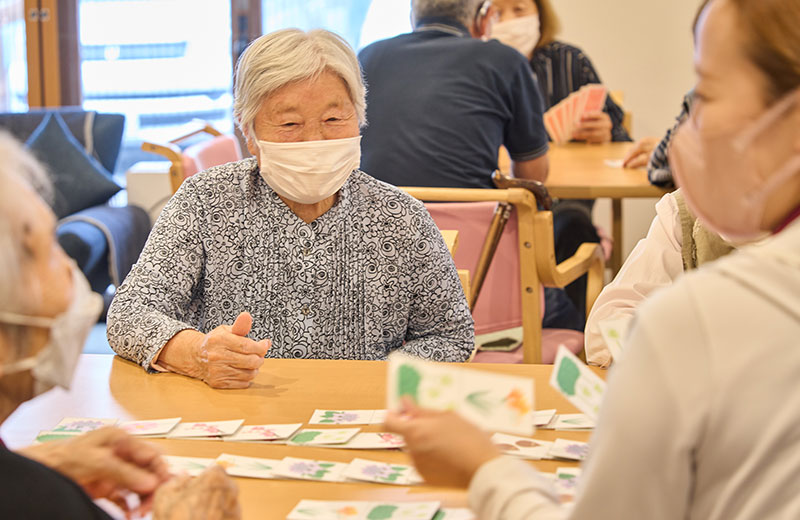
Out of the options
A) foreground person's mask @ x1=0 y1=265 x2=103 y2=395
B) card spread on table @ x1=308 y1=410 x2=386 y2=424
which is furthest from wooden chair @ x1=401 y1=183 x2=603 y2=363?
foreground person's mask @ x1=0 y1=265 x2=103 y2=395

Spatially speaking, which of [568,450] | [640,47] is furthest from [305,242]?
[640,47]

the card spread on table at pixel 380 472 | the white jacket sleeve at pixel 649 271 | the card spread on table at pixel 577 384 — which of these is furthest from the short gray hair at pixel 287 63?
the card spread on table at pixel 577 384

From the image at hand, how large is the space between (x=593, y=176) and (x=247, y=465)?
2.63 meters

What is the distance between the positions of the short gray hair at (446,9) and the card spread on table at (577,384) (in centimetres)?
233

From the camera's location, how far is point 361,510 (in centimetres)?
117

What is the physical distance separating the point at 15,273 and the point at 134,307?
34.6 inches

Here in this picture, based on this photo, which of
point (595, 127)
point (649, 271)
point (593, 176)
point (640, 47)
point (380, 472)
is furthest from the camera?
point (640, 47)

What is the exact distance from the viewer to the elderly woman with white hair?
1950 millimetres

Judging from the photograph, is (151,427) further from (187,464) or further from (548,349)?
(548,349)

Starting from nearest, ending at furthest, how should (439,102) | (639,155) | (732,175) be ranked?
(732,175) → (439,102) → (639,155)

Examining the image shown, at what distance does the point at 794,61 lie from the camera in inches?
29.6

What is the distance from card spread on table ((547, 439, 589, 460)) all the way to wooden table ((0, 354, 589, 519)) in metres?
0.02

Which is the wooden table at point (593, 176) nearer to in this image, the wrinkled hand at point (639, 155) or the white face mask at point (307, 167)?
the wrinkled hand at point (639, 155)

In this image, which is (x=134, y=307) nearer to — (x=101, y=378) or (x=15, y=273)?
(x=101, y=378)
